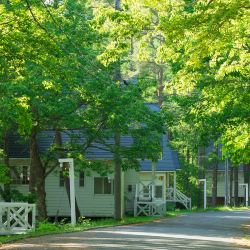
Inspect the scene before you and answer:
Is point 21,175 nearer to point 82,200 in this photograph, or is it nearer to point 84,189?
point 84,189

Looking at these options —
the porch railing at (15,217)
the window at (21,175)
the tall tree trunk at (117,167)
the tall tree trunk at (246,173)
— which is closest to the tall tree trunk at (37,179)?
the tall tree trunk at (117,167)

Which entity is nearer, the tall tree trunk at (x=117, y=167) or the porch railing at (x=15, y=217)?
the porch railing at (x=15, y=217)

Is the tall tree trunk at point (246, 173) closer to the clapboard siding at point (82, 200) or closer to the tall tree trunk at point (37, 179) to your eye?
the clapboard siding at point (82, 200)

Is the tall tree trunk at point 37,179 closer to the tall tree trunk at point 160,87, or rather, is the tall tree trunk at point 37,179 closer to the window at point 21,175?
the window at point 21,175

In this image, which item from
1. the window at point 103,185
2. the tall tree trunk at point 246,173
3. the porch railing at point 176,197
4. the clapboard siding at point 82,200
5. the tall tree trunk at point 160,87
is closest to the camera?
the clapboard siding at point 82,200

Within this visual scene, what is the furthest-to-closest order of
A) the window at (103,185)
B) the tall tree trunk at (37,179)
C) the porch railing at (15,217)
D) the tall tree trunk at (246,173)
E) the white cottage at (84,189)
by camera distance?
the tall tree trunk at (246,173)
the window at (103,185)
the white cottage at (84,189)
the tall tree trunk at (37,179)
the porch railing at (15,217)

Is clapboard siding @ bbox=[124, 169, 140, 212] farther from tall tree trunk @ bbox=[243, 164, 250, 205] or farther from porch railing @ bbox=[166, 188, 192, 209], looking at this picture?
tall tree trunk @ bbox=[243, 164, 250, 205]

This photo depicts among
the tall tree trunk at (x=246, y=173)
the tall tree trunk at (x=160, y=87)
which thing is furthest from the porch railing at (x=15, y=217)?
the tall tree trunk at (x=246, y=173)

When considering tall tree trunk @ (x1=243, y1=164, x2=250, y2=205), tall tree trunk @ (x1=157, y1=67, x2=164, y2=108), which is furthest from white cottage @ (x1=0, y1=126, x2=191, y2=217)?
tall tree trunk @ (x1=243, y1=164, x2=250, y2=205)

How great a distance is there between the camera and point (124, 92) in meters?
27.9

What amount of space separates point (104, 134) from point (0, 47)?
14086 millimetres

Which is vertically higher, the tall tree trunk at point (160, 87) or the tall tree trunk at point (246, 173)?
the tall tree trunk at point (160, 87)

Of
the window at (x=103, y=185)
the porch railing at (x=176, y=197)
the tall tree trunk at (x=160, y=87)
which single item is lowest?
the porch railing at (x=176, y=197)

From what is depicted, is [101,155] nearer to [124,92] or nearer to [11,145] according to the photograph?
[11,145]
